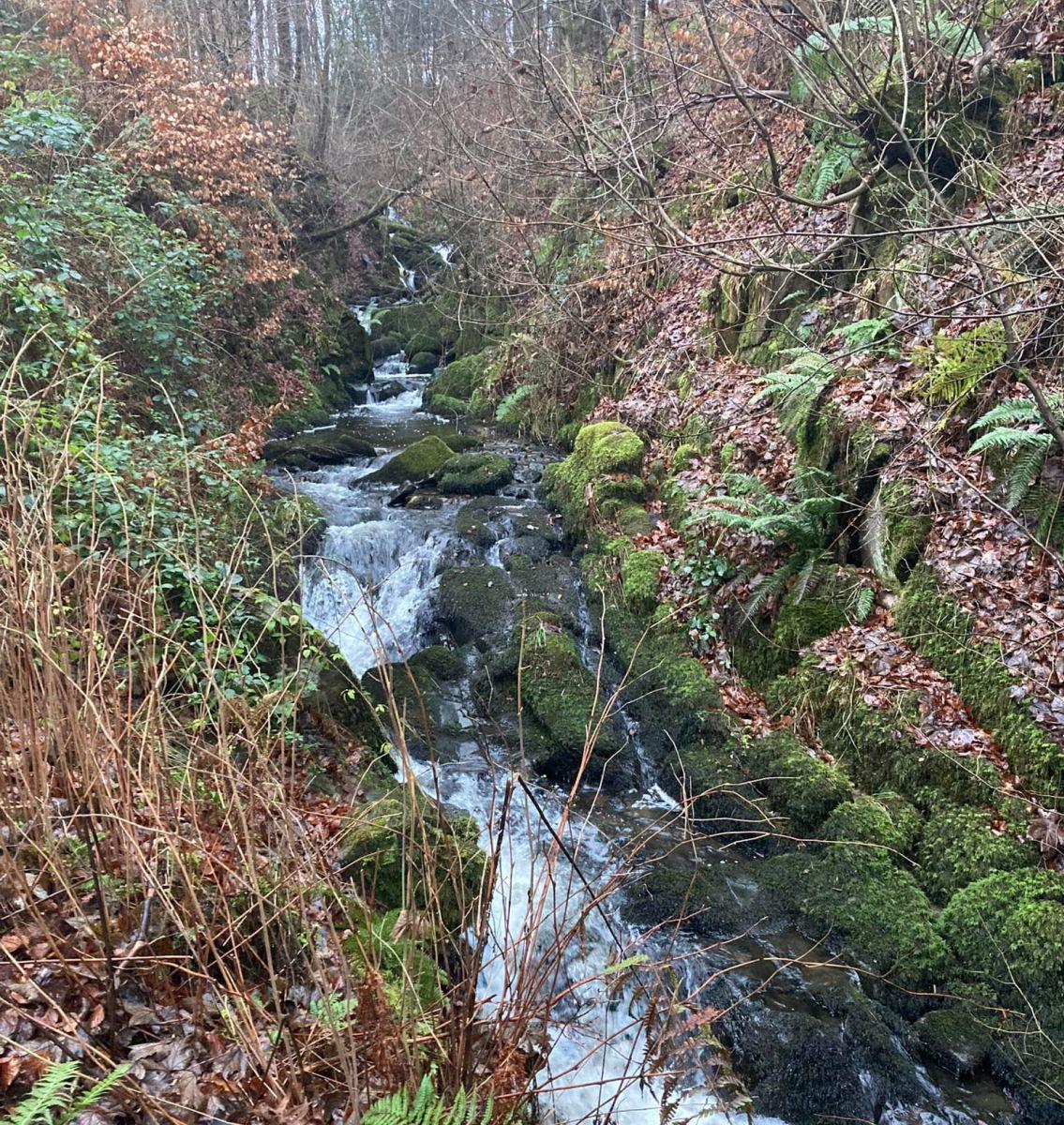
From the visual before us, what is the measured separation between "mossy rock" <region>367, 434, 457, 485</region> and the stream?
7.02ft

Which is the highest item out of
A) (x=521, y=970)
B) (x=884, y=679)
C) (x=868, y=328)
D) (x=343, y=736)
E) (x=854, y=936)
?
(x=868, y=328)

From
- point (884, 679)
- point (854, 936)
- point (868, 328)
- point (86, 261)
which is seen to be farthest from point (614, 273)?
point (854, 936)

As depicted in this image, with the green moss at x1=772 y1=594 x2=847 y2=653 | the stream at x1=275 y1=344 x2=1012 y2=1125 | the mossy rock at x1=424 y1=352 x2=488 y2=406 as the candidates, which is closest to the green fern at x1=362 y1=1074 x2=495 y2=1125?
the stream at x1=275 y1=344 x2=1012 y2=1125

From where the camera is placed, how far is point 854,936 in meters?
4.61

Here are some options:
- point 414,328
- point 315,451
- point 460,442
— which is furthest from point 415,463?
point 414,328

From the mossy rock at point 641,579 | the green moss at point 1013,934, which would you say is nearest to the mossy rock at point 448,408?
the mossy rock at point 641,579

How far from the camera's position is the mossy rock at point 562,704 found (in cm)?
629

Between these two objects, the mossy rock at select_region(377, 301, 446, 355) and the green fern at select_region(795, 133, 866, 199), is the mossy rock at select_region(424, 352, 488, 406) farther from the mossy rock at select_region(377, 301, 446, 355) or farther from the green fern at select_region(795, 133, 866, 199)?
the green fern at select_region(795, 133, 866, 199)

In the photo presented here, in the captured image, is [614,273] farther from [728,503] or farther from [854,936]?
[854,936]

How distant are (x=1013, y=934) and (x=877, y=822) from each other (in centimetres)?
97

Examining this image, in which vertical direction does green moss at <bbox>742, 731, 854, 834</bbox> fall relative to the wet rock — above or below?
below

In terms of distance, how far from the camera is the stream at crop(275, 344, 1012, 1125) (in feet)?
7.30

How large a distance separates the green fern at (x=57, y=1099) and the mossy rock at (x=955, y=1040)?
4123 mm

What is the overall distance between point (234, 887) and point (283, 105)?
63.4 ft
